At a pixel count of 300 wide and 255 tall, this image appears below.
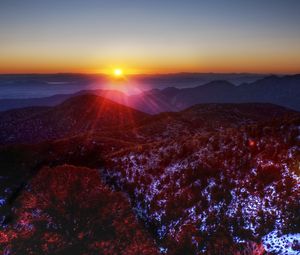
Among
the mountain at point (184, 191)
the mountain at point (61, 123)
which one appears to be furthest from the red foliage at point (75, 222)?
the mountain at point (61, 123)

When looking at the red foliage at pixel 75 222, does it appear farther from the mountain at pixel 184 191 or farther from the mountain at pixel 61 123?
the mountain at pixel 61 123

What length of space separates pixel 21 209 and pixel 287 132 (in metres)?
37.2

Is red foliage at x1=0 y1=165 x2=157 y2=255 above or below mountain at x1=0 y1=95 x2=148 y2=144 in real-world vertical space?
above

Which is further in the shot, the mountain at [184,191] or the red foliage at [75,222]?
the red foliage at [75,222]

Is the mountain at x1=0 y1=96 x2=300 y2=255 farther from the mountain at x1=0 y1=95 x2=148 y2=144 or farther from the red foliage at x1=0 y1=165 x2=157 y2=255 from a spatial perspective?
the mountain at x1=0 y1=95 x2=148 y2=144

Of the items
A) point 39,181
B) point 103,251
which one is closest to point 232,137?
point 103,251

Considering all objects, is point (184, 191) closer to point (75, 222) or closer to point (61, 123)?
point (75, 222)

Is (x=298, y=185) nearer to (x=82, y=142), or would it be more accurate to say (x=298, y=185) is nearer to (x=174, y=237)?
(x=174, y=237)

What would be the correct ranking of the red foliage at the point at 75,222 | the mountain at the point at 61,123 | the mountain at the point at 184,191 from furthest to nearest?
the mountain at the point at 61,123 → the red foliage at the point at 75,222 → the mountain at the point at 184,191

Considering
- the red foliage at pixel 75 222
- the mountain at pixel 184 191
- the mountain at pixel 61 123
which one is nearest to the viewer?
the mountain at pixel 184 191

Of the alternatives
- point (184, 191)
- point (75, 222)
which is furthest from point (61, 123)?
point (184, 191)

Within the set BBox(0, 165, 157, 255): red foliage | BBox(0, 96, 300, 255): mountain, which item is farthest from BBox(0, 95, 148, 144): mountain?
BBox(0, 165, 157, 255): red foliage

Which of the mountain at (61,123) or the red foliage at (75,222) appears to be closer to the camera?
the red foliage at (75,222)

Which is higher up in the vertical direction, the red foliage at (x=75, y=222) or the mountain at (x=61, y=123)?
the red foliage at (x=75, y=222)
